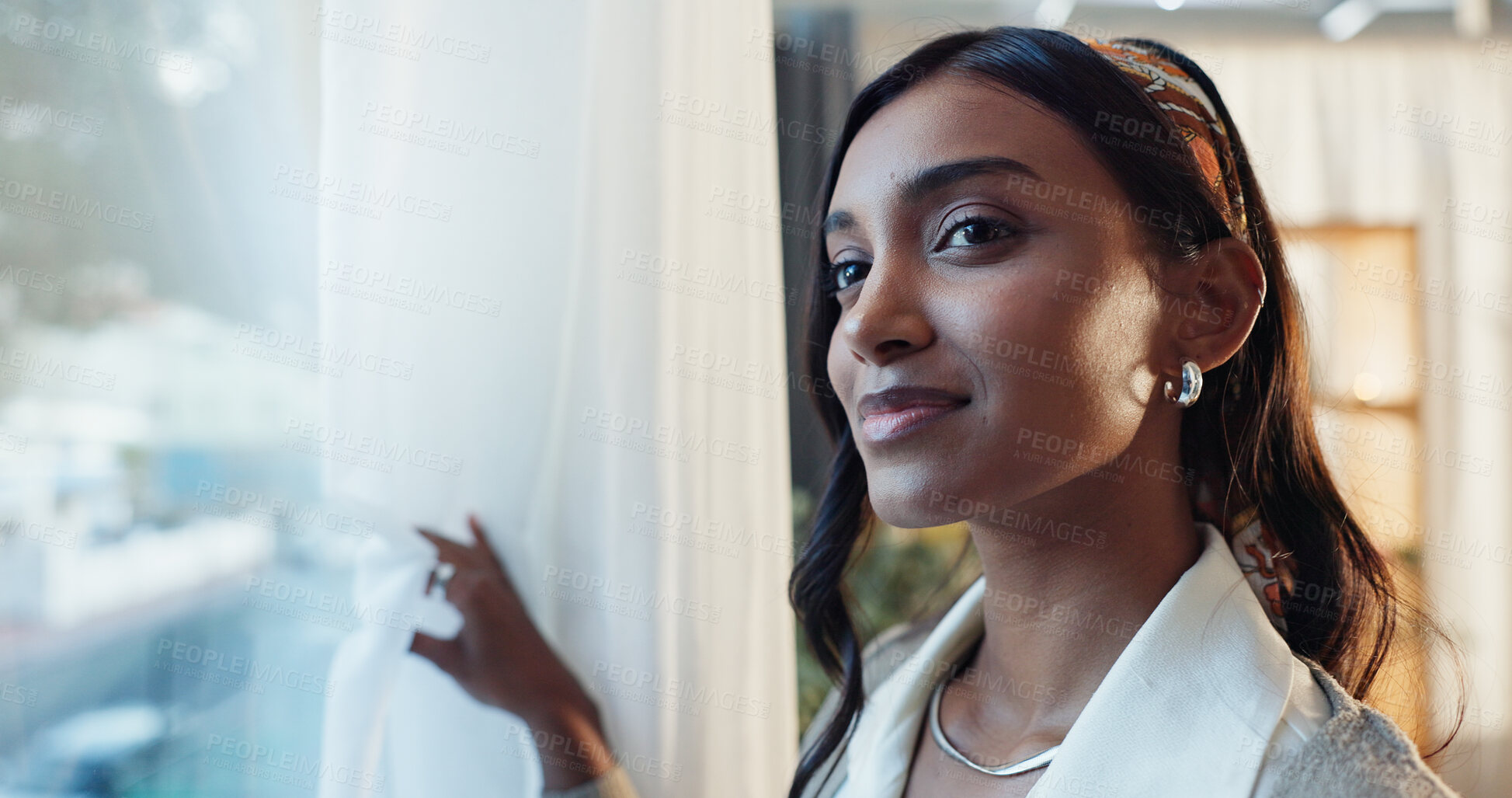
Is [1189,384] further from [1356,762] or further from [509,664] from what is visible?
[509,664]

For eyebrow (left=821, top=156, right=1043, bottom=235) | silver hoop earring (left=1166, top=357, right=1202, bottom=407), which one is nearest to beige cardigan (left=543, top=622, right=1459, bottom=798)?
silver hoop earring (left=1166, top=357, right=1202, bottom=407)

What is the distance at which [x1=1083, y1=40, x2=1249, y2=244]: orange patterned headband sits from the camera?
0.79 meters

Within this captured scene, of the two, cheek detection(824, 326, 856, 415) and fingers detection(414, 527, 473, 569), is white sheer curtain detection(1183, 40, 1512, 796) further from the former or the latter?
fingers detection(414, 527, 473, 569)

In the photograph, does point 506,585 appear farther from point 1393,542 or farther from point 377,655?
point 1393,542

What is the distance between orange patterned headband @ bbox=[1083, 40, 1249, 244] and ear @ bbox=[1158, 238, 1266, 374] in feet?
0.08

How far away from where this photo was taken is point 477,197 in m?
0.95

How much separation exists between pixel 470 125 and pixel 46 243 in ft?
1.30

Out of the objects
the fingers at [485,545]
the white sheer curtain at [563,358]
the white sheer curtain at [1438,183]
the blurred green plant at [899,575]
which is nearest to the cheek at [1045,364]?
the white sheer curtain at [563,358]

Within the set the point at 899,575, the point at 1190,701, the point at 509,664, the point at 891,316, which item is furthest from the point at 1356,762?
the point at 899,575

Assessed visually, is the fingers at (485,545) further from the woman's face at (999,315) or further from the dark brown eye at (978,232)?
the dark brown eye at (978,232)

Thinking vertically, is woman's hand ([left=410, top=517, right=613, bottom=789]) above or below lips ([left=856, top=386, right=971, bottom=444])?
below

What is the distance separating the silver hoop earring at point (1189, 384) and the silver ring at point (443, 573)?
0.71m

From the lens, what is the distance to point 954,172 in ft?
2.49

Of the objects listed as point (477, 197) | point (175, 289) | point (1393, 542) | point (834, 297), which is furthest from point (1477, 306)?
point (175, 289)
